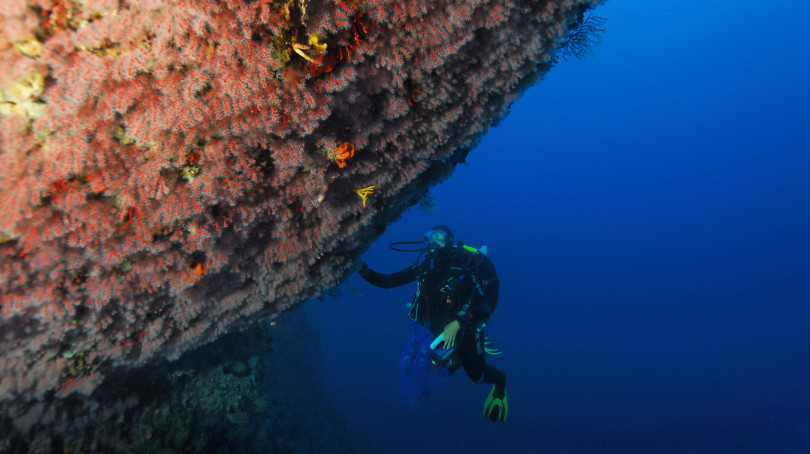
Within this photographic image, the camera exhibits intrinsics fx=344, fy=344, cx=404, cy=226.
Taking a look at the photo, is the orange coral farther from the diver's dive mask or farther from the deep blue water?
the diver's dive mask

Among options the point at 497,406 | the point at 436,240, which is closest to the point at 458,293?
the point at 436,240

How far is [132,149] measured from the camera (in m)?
1.96

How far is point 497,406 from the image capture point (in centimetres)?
731

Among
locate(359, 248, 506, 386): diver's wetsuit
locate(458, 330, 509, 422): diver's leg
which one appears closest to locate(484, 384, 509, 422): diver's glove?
locate(458, 330, 509, 422): diver's leg

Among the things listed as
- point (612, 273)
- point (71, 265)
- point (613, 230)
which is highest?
point (613, 230)

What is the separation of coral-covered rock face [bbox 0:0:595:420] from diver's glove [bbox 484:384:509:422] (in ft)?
19.2

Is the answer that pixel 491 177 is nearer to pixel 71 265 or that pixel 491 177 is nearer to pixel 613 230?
pixel 613 230

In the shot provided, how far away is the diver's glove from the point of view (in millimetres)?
7262

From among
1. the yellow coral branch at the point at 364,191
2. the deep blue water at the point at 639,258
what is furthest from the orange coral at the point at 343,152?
the deep blue water at the point at 639,258

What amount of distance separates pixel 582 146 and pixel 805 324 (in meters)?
78.5

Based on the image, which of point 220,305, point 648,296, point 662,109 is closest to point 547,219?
point 648,296

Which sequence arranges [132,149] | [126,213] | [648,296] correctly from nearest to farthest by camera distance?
[132,149] → [126,213] → [648,296]

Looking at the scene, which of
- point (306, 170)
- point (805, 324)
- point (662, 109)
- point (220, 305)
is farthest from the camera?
point (662, 109)

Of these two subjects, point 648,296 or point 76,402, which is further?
point 648,296
